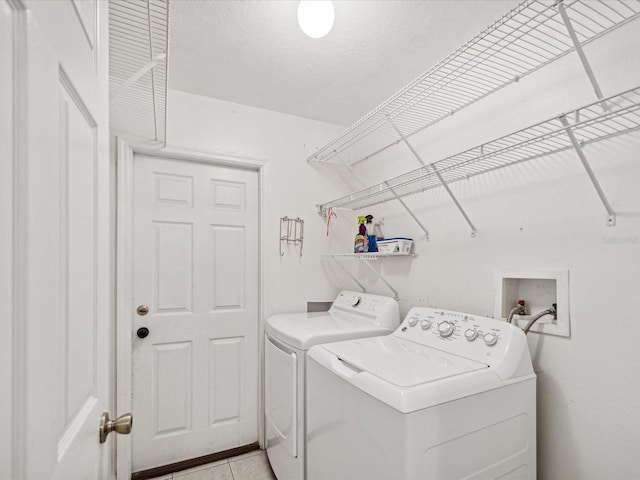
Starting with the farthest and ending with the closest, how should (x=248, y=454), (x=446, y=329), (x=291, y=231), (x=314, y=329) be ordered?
(x=291, y=231) → (x=248, y=454) → (x=314, y=329) → (x=446, y=329)

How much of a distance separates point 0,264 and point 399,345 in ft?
4.98

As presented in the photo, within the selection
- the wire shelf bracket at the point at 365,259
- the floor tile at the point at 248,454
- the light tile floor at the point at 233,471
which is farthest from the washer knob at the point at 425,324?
the floor tile at the point at 248,454

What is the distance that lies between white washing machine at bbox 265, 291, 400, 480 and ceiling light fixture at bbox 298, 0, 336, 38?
4.59 ft

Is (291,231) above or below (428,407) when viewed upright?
above

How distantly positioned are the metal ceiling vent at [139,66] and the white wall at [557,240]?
0.29 m

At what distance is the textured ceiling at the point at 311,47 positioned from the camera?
1.42 m

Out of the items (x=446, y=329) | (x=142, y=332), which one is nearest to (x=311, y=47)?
(x=446, y=329)

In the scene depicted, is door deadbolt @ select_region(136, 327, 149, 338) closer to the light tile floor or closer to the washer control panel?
the light tile floor

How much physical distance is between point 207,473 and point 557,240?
2318 mm

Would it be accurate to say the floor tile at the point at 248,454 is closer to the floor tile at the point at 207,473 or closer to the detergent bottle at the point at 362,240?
the floor tile at the point at 207,473

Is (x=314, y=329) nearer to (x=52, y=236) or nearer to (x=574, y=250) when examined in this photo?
(x=574, y=250)

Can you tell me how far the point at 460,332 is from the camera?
146 centimetres

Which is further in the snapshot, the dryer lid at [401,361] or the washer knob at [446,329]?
the washer knob at [446,329]

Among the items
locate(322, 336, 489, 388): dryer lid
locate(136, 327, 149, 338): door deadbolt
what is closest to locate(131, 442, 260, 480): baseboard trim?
locate(136, 327, 149, 338): door deadbolt
